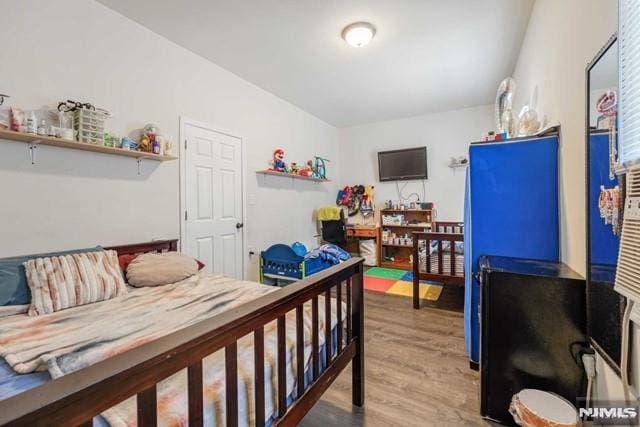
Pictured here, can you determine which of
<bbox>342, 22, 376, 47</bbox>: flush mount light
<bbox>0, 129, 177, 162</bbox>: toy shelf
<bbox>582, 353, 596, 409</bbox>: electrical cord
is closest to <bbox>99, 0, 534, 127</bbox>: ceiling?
<bbox>342, 22, 376, 47</bbox>: flush mount light

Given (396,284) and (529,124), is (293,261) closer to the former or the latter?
(396,284)

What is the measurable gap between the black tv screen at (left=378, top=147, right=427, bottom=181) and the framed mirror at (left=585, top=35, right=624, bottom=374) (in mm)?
3798

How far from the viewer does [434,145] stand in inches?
198

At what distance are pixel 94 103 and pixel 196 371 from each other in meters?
2.43

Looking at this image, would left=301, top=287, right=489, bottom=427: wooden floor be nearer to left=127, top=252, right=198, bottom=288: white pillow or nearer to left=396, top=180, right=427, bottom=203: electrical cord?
left=127, top=252, right=198, bottom=288: white pillow

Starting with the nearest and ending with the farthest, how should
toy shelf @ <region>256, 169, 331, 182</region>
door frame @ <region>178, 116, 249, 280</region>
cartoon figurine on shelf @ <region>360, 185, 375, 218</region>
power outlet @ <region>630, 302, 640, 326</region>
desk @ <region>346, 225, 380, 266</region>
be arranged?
power outlet @ <region>630, 302, 640, 326</region>
door frame @ <region>178, 116, 249, 280</region>
toy shelf @ <region>256, 169, 331, 182</region>
desk @ <region>346, 225, 380, 266</region>
cartoon figurine on shelf @ <region>360, 185, 375, 218</region>

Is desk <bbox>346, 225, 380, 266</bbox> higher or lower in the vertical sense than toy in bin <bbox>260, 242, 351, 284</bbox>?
higher

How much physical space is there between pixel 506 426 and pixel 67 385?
193cm

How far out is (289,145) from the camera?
175 inches

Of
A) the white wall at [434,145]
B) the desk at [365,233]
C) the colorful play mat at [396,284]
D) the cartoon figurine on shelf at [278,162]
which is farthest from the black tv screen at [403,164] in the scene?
the cartoon figurine on shelf at [278,162]

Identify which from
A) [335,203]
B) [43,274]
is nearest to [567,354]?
[43,274]

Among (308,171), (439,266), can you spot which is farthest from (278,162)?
(439,266)

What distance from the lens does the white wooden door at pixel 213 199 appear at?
2.94 metres

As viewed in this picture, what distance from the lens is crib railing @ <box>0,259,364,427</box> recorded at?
19.1 inches
